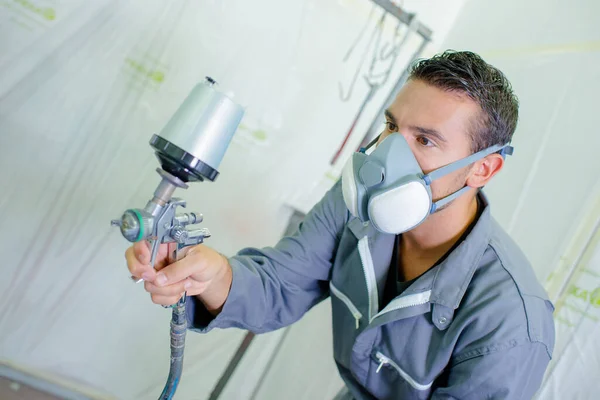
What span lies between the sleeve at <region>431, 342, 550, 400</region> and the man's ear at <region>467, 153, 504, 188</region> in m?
0.38

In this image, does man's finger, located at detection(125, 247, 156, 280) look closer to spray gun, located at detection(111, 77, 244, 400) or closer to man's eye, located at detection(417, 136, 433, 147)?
spray gun, located at detection(111, 77, 244, 400)

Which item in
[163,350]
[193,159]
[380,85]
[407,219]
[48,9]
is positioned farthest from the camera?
[380,85]

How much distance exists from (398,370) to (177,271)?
1.91 feet

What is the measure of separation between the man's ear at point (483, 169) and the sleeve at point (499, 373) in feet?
1.24

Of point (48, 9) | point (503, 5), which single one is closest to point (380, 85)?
point (503, 5)

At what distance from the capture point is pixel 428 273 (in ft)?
3.11

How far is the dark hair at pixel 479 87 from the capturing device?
0.95 m

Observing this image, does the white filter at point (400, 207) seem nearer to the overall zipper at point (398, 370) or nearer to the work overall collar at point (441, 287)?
the work overall collar at point (441, 287)

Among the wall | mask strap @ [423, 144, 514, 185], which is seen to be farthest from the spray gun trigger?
the wall

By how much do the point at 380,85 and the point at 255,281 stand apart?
0.99 meters

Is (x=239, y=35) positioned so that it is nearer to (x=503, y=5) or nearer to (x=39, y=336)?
(x=503, y=5)

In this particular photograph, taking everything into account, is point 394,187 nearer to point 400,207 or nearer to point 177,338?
point 400,207

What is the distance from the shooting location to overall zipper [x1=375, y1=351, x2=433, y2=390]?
3.02 ft

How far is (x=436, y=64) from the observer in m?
0.98
